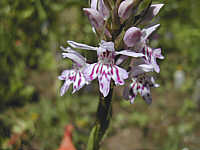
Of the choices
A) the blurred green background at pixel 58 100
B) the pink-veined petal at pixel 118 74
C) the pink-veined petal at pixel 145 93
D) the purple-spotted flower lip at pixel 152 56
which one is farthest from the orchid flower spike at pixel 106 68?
the blurred green background at pixel 58 100

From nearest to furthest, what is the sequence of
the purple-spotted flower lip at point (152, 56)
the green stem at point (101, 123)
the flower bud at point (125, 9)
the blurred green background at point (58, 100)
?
the flower bud at point (125, 9) < the purple-spotted flower lip at point (152, 56) < the green stem at point (101, 123) < the blurred green background at point (58, 100)

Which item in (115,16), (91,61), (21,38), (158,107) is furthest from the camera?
(21,38)

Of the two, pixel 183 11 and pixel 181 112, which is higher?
pixel 183 11

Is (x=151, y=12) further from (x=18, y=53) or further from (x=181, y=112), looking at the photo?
(x=18, y=53)

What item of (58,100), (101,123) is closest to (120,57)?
(101,123)

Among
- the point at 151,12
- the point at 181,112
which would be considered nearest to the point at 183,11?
the point at 181,112

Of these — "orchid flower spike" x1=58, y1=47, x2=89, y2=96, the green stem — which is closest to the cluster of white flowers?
"orchid flower spike" x1=58, y1=47, x2=89, y2=96

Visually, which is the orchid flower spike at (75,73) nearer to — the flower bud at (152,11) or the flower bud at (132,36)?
the flower bud at (132,36)
